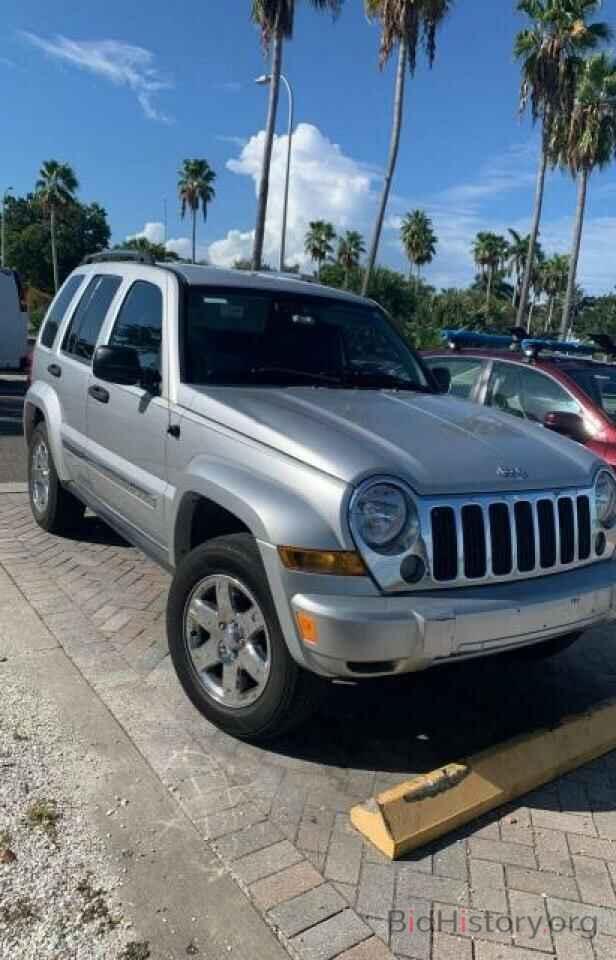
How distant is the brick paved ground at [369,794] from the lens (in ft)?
7.91

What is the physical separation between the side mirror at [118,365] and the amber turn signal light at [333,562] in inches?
64.1

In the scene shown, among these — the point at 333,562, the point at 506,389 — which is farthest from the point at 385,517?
the point at 506,389

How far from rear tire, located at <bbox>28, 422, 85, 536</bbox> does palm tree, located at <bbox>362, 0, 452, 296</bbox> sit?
61.5 feet

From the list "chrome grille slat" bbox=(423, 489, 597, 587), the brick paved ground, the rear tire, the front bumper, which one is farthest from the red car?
the front bumper

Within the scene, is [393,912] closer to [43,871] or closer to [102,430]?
[43,871]

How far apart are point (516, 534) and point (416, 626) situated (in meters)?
0.64

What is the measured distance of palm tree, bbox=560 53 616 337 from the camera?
25.8 meters

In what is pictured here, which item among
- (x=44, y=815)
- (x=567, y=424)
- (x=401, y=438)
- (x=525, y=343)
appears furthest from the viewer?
(x=525, y=343)

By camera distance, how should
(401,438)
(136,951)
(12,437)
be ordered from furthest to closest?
(12,437), (401,438), (136,951)

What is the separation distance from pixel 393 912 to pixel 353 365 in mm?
2744

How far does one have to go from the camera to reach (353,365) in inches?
173

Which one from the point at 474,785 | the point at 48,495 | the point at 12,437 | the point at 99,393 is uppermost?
the point at 99,393

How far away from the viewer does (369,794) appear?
308 centimetres

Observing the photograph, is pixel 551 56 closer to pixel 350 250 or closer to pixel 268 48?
pixel 268 48
